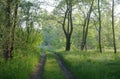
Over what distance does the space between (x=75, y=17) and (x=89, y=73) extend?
5133cm

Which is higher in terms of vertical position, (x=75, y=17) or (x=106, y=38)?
(x=75, y=17)

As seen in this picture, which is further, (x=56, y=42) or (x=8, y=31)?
(x=56, y=42)

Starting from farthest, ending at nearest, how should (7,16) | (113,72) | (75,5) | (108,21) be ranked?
(108,21) < (75,5) < (7,16) < (113,72)

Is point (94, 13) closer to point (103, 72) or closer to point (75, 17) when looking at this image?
point (75, 17)

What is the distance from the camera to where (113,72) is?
62.4ft

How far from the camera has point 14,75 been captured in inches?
690

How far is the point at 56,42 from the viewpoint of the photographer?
11362 cm

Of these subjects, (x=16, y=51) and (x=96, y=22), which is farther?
(x=96, y=22)

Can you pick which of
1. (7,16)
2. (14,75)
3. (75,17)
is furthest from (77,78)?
(75,17)

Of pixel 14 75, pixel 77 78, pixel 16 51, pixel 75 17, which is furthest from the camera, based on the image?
pixel 75 17

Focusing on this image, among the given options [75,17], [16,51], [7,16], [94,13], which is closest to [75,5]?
[94,13]

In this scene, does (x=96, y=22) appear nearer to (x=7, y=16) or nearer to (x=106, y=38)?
(x=106, y=38)

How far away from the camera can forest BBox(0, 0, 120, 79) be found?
2045 cm

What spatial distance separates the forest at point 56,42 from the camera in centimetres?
2045
